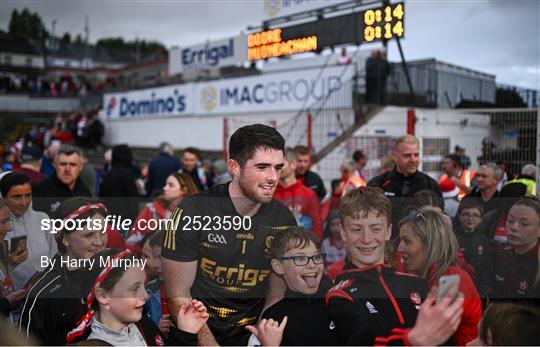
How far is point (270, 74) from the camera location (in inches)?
543

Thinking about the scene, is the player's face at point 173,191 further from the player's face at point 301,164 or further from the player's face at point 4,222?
the player's face at point 301,164

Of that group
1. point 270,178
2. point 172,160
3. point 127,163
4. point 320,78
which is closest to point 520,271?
point 270,178

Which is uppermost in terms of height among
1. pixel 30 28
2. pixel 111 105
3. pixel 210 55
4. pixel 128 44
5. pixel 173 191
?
pixel 128 44

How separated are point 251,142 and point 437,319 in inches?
47.9

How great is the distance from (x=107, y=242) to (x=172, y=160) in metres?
4.99

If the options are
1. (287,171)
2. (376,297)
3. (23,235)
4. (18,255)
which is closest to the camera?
(376,297)

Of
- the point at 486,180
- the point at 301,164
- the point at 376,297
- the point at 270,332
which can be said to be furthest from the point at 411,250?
the point at 301,164

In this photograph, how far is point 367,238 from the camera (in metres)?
2.33

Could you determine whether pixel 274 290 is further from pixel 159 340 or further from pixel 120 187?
pixel 120 187

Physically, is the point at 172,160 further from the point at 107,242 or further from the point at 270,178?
the point at 270,178

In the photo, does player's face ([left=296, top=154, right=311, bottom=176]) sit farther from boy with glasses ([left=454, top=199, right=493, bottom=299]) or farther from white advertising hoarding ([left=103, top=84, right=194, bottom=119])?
white advertising hoarding ([left=103, top=84, right=194, bottom=119])

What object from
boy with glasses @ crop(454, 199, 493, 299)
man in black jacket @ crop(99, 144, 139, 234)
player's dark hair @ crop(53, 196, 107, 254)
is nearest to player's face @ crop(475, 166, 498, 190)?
boy with glasses @ crop(454, 199, 493, 299)

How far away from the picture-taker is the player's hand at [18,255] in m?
3.01

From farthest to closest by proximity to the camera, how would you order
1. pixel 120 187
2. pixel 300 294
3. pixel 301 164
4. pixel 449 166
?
1. pixel 449 166
2. pixel 301 164
3. pixel 120 187
4. pixel 300 294
